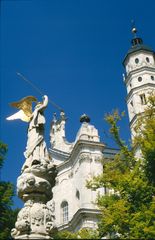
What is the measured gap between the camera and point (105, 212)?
16.0 metres

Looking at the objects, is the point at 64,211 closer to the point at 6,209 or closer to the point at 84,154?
the point at 84,154

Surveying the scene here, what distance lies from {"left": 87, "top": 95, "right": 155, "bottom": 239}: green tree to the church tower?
21641mm

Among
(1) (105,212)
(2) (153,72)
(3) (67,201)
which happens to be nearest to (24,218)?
(1) (105,212)

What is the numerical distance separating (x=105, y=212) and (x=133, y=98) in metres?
28.1

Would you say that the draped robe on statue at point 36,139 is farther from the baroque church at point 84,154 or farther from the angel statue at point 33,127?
the baroque church at point 84,154

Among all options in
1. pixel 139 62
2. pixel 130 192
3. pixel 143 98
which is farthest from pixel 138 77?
pixel 130 192

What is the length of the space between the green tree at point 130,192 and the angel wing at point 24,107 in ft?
20.4

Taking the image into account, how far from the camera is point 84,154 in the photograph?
112 feet

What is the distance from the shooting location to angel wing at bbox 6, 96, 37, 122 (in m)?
11.2

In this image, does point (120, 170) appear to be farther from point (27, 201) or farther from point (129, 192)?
point (27, 201)

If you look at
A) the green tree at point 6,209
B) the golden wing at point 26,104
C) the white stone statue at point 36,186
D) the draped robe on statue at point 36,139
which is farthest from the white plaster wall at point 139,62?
the white stone statue at point 36,186

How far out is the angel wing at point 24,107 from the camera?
36.9 ft

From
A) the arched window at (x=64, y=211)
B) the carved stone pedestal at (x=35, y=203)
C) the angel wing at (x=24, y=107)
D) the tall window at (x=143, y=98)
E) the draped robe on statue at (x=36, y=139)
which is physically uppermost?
the tall window at (x=143, y=98)

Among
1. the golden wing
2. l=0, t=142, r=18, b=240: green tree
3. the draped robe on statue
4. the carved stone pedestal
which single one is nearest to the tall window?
l=0, t=142, r=18, b=240: green tree
